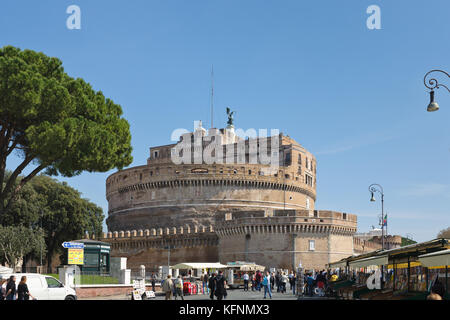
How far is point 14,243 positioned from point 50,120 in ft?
78.0

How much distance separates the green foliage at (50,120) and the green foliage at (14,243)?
19914 mm

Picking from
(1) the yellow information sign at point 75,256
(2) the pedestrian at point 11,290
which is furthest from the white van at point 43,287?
(1) the yellow information sign at point 75,256

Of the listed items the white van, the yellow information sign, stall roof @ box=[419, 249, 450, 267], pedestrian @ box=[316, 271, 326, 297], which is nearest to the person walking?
the white van

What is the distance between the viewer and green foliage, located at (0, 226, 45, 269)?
47.3 metres

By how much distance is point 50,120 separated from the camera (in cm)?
2752

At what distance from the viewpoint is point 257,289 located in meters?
34.0

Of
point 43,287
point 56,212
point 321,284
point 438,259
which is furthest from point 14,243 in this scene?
point 438,259

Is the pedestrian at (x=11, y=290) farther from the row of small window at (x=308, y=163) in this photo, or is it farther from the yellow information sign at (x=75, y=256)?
the row of small window at (x=308, y=163)

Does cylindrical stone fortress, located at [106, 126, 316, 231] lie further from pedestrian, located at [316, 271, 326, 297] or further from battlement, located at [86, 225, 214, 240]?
pedestrian, located at [316, 271, 326, 297]

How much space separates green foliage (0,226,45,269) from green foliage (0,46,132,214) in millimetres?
19914

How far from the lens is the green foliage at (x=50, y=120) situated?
85.0 ft

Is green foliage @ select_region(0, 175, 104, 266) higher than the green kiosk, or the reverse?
green foliage @ select_region(0, 175, 104, 266)
